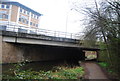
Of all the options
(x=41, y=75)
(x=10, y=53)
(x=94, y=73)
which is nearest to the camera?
(x=41, y=75)

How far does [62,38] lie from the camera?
21547 mm

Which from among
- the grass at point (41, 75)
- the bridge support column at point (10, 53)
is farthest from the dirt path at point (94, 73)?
the bridge support column at point (10, 53)

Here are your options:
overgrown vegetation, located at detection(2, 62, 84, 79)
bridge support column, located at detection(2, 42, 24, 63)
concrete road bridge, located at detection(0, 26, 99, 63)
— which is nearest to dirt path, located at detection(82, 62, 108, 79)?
overgrown vegetation, located at detection(2, 62, 84, 79)

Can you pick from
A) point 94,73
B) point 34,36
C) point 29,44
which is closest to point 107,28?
point 94,73

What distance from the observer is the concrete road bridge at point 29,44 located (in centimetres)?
1648

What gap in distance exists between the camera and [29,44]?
782 inches

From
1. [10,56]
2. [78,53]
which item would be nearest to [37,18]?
[78,53]

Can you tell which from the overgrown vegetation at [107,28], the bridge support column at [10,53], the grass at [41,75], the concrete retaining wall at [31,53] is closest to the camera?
the grass at [41,75]

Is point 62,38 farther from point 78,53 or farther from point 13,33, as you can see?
point 78,53

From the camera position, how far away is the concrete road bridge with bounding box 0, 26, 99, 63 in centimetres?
→ 1648

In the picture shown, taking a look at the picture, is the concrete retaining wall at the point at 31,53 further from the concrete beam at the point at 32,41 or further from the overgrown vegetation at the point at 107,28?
the overgrown vegetation at the point at 107,28

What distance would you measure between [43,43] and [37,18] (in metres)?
39.0

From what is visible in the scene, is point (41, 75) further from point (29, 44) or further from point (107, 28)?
point (29, 44)

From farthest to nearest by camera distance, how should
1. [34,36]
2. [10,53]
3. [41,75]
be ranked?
[34,36] < [10,53] < [41,75]
